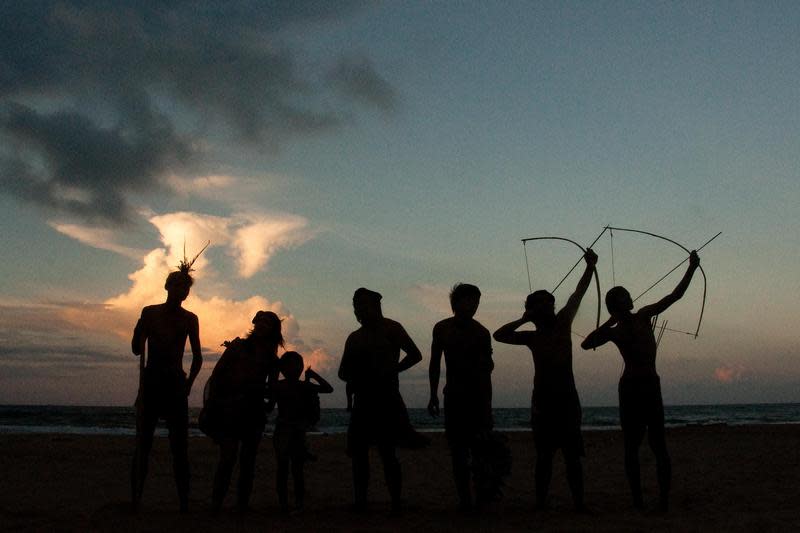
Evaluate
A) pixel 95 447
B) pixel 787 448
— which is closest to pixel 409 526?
pixel 787 448

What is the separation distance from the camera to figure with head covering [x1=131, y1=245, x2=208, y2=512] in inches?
217

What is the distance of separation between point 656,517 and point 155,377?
160 inches

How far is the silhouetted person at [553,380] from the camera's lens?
214 inches

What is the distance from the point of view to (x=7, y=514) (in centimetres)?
594

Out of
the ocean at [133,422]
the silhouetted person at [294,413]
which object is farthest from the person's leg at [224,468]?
the ocean at [133,422]

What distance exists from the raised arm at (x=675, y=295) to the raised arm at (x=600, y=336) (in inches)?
9.8

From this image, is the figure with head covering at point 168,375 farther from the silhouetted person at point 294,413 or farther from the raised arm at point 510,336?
→ the raised arm at point 510,336

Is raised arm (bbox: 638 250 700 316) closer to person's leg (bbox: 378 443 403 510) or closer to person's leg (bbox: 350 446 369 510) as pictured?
person's leg (bbox: 378 443 403 510)

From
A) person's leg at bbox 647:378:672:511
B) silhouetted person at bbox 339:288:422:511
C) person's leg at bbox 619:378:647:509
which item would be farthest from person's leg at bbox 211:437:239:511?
person's leg at bbox 647:378:672:511

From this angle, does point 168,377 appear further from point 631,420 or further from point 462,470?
point 631,420

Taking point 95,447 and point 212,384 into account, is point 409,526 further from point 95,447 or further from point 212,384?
point 95,447

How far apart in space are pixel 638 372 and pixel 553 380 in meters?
0.69

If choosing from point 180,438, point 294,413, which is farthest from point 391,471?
point 180,438

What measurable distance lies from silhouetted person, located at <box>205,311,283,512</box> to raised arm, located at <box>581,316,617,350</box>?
2592 millimetres
